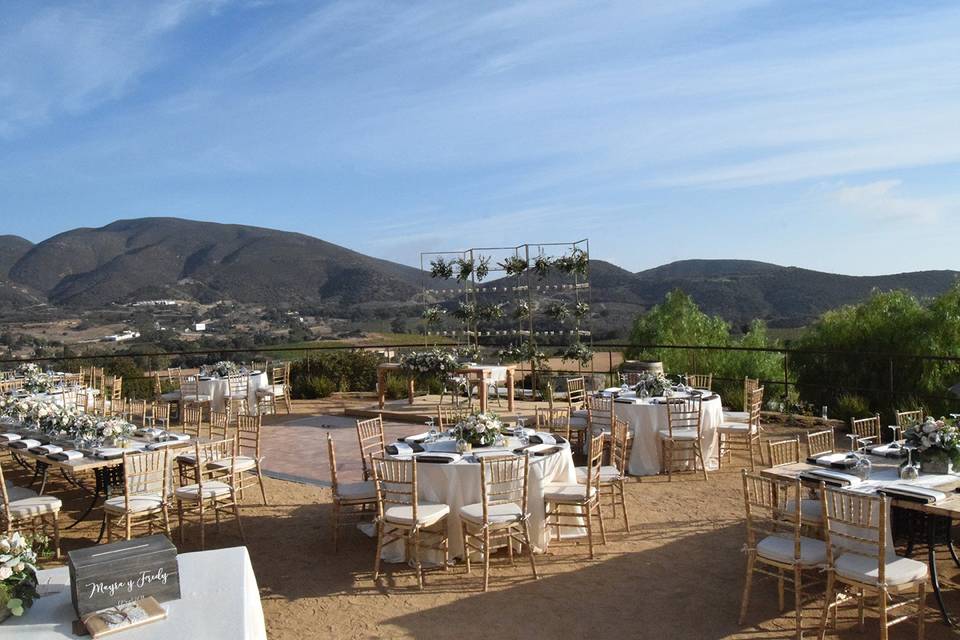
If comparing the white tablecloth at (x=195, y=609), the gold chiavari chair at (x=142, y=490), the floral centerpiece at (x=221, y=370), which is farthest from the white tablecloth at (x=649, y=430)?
the floral centerpiece at (x=221, y=370)

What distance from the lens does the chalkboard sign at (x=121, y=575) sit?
2.82m

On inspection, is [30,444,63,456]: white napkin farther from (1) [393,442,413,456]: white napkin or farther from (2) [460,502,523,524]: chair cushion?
(2) [460,502,523,524]: chair cushion

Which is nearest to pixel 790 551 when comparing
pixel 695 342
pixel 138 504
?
pixel 138 504

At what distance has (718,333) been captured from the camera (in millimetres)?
19688

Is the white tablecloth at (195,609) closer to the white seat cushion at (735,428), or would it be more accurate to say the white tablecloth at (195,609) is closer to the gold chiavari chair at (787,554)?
the gold chiavari chair at (787,554)

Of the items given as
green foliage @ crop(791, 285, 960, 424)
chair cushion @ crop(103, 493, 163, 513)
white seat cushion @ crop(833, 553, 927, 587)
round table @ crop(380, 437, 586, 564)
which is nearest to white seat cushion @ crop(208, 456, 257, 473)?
chair cushion @ crop(103, 493, 163, 513)

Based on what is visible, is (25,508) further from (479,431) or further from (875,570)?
(875,570)

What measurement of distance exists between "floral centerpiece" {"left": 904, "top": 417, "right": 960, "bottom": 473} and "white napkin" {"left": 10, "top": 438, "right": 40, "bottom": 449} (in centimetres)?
765

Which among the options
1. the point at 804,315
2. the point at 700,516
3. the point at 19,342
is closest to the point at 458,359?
the point at 700,516

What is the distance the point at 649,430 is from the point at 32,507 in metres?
6.46

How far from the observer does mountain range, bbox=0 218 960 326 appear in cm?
3328

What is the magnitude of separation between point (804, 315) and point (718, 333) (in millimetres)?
13964

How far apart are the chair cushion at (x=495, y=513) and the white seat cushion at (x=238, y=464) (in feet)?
8.99

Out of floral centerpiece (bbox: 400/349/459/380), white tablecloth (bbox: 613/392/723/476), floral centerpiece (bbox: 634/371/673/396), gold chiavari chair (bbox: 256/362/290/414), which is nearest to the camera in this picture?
white tablecloth (bbox: 613/392/723/476)
